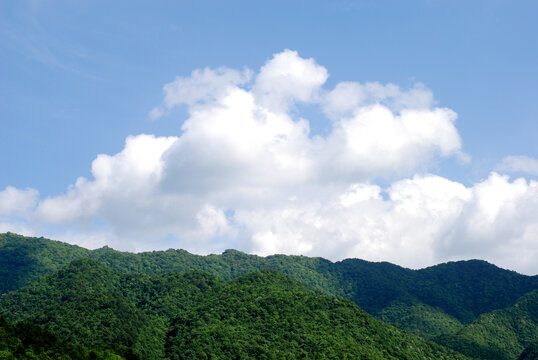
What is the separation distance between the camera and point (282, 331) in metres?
145

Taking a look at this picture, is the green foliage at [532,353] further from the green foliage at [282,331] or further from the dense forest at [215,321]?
the green foliage at [282,331]

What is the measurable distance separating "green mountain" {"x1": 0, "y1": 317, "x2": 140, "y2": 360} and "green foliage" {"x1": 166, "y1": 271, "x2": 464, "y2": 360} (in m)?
42.3

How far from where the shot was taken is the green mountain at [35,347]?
267 ft

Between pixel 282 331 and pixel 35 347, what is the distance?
250ft

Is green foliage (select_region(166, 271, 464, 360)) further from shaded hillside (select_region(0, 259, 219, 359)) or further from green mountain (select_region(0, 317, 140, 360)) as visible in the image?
green mountain (select_region(0, 317, 140, 360))

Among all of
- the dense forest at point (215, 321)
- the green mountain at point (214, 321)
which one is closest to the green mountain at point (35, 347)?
the dense forest at point (215, 321)

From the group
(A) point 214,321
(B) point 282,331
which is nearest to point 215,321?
(A) point 214,321

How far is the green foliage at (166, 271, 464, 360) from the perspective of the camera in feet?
445

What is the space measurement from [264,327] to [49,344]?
70.6 m

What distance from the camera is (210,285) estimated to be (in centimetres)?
19888

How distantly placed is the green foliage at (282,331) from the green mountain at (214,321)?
0.31 m

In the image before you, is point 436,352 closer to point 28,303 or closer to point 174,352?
point 174,352

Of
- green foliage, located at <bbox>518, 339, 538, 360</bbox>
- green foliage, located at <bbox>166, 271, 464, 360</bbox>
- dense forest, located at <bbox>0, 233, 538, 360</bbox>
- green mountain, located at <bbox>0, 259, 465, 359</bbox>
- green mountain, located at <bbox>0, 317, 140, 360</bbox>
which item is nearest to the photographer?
green mountain, located at <bbox>0, 317, 140, 360</bbox>

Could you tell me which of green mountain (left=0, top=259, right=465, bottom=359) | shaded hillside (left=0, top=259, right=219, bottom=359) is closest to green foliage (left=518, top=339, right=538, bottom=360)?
green mountain (left=0, top=259, right=465, bottom=359)
